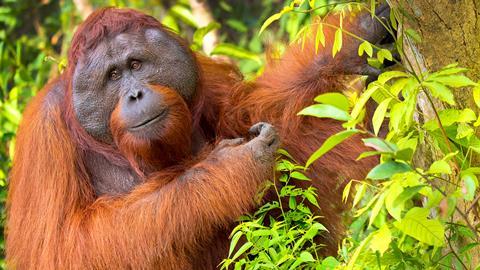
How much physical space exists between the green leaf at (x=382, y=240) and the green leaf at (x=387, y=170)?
159 millimetres

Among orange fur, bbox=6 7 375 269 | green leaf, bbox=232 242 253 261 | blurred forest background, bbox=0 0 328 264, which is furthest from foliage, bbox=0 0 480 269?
blurred forest background, bbox=0 0 328 264

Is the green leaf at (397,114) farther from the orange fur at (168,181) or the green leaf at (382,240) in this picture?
the orange fur at (168,181)

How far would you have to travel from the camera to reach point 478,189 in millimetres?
2613

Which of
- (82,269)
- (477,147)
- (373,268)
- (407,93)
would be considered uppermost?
(407,93)

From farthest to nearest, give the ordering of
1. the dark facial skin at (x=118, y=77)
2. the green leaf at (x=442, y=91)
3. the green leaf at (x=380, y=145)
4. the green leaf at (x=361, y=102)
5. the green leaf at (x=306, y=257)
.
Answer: the dark facial skin at (x=118, y=77), the green leaf at (x=306, y=257), the green leaf at (x=361, y=102), the green leaf at (x=442, y=91), the green leaf at (x=380, y=145)

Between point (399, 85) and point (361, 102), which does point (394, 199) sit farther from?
point (399, 85)

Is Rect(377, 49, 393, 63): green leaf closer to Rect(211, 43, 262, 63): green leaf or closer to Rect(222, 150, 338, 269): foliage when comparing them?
Rect(222, 150, 338, 269): foliage

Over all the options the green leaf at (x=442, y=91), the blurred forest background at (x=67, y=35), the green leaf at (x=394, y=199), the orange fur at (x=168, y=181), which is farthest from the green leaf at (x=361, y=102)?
the blurred forest background at (x=67, y=35)

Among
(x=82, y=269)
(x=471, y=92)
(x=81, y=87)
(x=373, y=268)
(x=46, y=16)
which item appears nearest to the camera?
(x=373, y=268)

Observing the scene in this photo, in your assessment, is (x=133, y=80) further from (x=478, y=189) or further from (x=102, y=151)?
(x=478, y=189)

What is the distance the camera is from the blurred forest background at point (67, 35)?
5.14 m

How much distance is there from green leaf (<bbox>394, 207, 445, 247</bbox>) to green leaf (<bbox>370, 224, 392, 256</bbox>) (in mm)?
44

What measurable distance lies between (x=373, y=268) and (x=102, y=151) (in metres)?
1.52

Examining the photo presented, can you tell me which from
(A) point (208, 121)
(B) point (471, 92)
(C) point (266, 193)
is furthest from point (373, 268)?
(A) point (208, 121)
